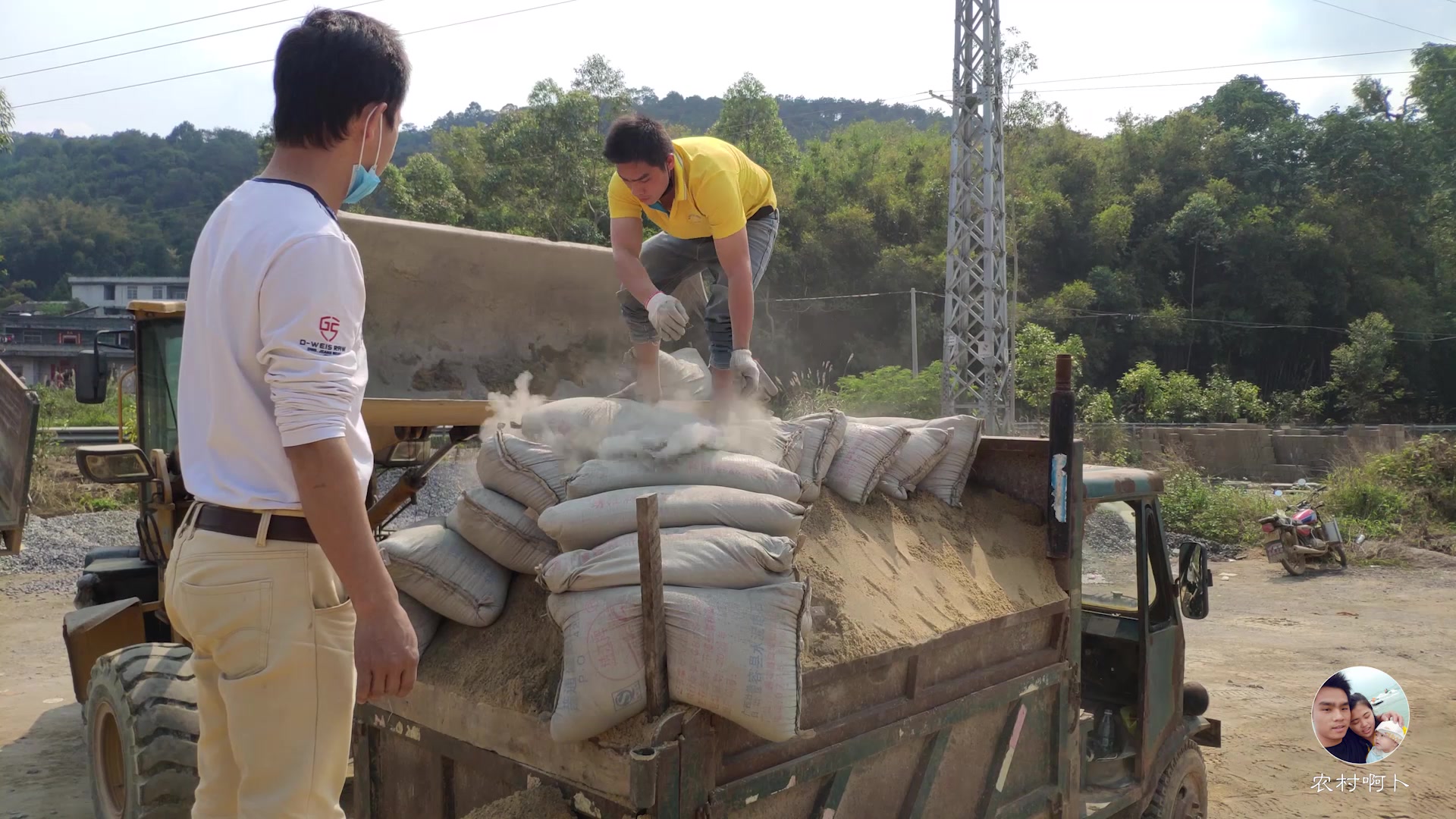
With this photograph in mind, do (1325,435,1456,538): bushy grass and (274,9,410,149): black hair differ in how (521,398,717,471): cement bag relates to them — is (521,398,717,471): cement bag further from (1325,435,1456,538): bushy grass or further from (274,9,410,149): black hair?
(1325,435,1456,538): bushy grass

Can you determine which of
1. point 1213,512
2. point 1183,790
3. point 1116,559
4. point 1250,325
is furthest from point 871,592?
point 1250,325

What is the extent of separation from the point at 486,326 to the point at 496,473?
2408mm

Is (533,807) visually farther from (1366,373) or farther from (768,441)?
(1366,373)

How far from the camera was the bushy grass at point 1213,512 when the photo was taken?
13648mm

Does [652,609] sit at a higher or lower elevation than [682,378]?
lower

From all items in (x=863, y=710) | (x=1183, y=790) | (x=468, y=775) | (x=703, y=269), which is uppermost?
(x=703, y=269)

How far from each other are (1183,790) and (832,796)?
2650 mm

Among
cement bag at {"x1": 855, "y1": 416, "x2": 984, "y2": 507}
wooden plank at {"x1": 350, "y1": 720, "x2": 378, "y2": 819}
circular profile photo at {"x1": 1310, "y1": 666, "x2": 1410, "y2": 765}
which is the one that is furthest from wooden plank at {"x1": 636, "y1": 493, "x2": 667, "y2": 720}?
circular profile photo at {"x1": 1310, "y1": 666, "x2": 1410, "y2": 765}

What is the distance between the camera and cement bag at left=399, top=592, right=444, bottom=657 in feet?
8.45

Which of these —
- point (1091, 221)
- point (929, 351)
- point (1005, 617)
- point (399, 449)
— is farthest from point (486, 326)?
point (1091, 221)

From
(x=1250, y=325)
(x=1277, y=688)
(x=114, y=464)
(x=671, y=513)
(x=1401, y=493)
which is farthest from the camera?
(x=1250, y=325)

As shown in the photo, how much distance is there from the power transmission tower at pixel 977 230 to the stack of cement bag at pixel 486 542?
14047 millimetres

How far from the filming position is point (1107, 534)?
40.1ft

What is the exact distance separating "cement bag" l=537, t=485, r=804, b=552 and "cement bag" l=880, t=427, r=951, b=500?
0.90 m
